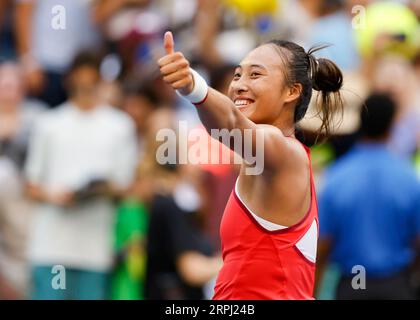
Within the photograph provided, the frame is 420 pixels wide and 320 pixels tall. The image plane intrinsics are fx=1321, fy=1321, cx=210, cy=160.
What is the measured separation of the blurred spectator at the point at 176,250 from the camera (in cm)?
899

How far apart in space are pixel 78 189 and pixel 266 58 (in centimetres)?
447

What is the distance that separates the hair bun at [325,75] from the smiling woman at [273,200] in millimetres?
47

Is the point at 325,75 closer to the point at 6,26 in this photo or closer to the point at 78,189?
the point at 78,189

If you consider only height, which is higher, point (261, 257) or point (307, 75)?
point (307, 75)

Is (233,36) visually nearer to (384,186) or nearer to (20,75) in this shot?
(20,75)

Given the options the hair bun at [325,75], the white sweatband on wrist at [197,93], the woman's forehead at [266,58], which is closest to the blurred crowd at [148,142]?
the hair bun at [325,75]

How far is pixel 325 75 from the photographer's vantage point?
5.83 metres

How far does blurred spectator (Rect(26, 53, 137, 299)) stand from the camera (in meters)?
9.90

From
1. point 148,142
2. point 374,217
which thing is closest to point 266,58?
point 374,217

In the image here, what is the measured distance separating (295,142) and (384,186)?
2.99 metres

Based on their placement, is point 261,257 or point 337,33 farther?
point 337,33
